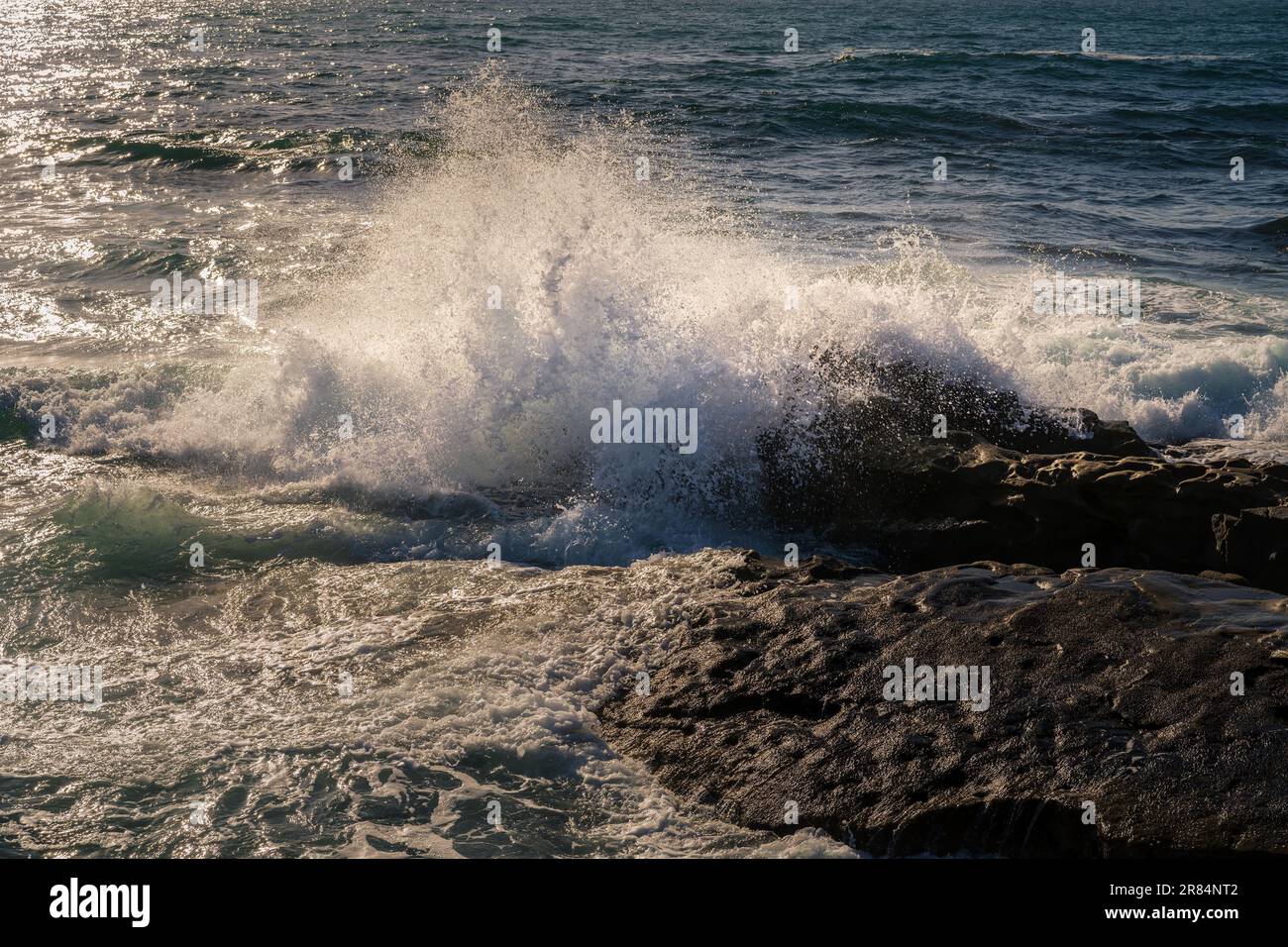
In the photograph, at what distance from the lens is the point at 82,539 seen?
23.9ft

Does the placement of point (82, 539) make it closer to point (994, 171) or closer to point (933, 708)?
point (933, 708)

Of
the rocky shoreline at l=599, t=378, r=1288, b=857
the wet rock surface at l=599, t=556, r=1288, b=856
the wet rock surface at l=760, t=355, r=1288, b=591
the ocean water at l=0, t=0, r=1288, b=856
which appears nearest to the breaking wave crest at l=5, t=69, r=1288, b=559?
the ocean water at l=0, t=0, r=1288, b=856

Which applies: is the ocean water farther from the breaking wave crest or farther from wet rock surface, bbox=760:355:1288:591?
wet rock surface, bbox=760:355:1288:591

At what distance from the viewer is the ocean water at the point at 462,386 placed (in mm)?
5027

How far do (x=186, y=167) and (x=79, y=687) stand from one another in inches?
614

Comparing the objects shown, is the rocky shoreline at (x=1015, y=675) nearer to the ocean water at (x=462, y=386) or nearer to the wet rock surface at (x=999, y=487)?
the wet rock surface at (x=999, y=487)

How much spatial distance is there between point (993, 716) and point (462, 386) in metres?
5.40

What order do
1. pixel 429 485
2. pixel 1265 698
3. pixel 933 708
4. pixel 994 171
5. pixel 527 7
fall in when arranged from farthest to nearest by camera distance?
pixel 527 7
pixel 994 171
pixel 429 485
pixel 933 708
pixel 1265 698

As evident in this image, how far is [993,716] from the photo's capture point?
15.2 feet

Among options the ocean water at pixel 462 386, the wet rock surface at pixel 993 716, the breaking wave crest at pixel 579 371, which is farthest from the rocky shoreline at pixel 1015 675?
the breaking wave crest at pixel 579 371

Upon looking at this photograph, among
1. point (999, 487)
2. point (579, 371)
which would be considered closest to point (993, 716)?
point (999, 487)

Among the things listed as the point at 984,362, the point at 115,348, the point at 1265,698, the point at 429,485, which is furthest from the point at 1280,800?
the point at 115,348

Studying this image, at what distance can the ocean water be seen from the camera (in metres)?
5.03

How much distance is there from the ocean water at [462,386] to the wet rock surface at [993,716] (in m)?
0.33
